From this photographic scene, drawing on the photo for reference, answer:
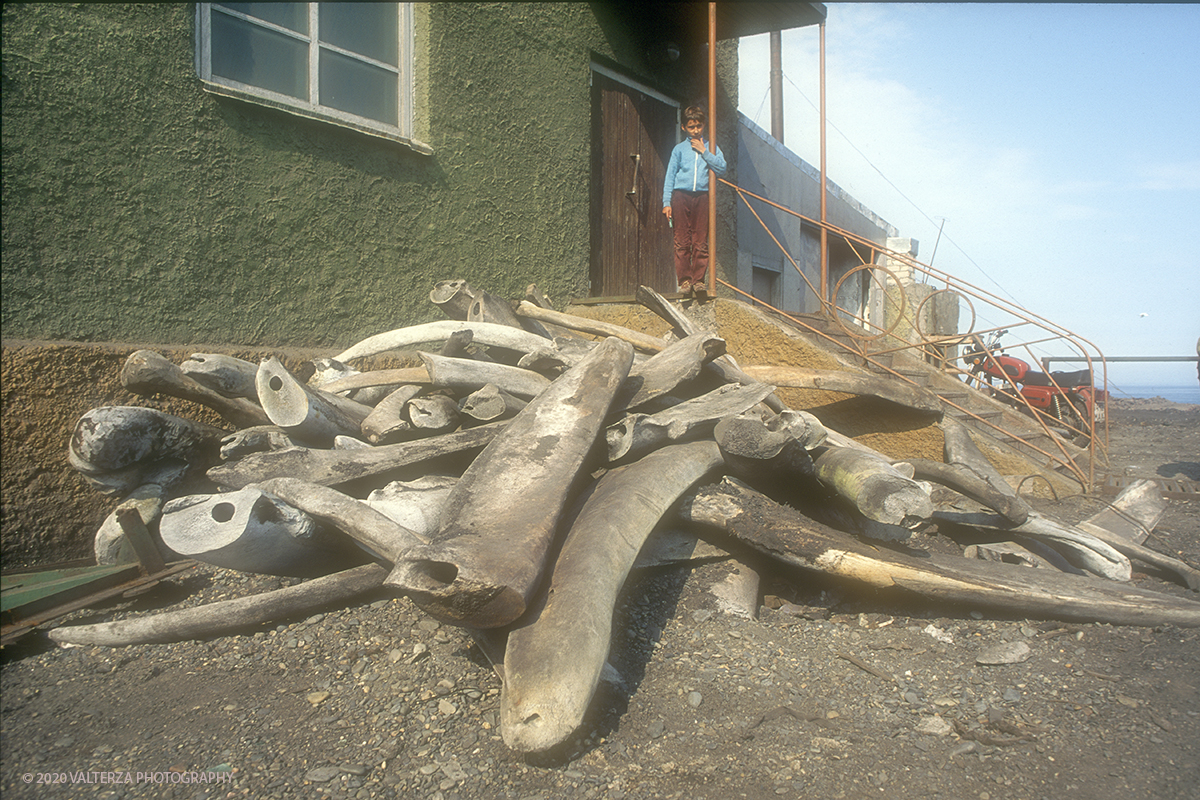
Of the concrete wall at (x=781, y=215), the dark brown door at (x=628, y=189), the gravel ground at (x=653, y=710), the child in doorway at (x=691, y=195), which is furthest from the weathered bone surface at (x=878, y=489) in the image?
the concrete wall at (x=781, y=215)

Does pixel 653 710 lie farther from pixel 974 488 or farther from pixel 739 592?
pixel 974 488

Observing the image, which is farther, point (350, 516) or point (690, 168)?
point (690, 168)

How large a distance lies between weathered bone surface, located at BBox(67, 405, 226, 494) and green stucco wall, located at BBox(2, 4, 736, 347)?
62 centimetres

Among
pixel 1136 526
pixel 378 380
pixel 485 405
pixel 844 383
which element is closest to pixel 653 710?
pixel 485 405

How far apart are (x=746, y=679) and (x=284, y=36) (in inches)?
172

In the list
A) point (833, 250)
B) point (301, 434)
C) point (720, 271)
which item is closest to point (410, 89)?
point (301, 434)

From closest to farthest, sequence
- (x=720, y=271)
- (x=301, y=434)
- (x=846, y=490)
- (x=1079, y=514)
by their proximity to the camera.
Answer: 1. (x=846, y=490)
2. (x=301, y=434)
3. (x=1079, y=514)
4. (x=720, y=271)

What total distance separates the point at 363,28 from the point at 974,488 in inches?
184

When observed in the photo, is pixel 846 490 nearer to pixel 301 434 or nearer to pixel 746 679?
pixel 746 679

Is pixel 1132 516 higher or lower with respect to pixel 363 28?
lower

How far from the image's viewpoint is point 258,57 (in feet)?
13.1

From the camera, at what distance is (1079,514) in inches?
177

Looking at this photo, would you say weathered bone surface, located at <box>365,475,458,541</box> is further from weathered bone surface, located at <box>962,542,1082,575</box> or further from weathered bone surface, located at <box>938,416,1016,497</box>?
weathered bone surface, located at <box>938,416,1016,497</box>

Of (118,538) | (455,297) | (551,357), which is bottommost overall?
(118,538)
